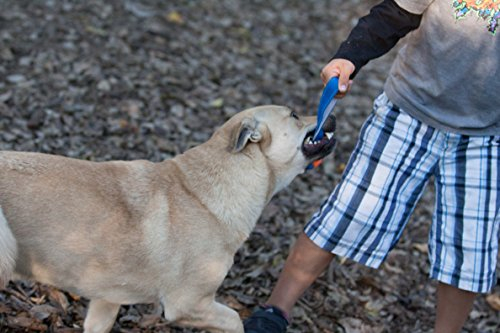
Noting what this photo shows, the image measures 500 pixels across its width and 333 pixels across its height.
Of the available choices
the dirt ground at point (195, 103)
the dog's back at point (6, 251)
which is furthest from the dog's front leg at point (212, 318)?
the dog's back at point (6, 251)

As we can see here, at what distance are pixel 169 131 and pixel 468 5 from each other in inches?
129

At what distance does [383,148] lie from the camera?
3.86m

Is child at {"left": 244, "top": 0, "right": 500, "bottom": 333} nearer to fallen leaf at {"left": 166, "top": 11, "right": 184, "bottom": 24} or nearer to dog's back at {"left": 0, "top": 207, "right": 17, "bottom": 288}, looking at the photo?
dog's back at {"left": 0, "top": 207, "right": 17, "bottom": 288}

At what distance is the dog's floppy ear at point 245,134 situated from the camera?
372 centimetres

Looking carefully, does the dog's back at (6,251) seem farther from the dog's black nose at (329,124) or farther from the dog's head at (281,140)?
the dog's black nose at (329,124)

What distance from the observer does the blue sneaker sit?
4.05 meters

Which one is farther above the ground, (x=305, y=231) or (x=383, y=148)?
(x=383, y=148)

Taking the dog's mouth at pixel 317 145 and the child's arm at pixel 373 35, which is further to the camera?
the dog's mouth at pixel 317 145

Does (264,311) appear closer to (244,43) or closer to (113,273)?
(113,273)

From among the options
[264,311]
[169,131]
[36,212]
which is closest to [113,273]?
[36,212]

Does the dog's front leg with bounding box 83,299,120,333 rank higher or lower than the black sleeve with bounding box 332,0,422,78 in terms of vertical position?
lower

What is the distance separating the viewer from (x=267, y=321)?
409cm

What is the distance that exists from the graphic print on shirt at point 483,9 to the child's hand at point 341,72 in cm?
60

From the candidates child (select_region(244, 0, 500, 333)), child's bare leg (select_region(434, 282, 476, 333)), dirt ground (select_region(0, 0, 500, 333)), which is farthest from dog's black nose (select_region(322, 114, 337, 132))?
dirt ground (select_region(0, 0, 500, 333))
